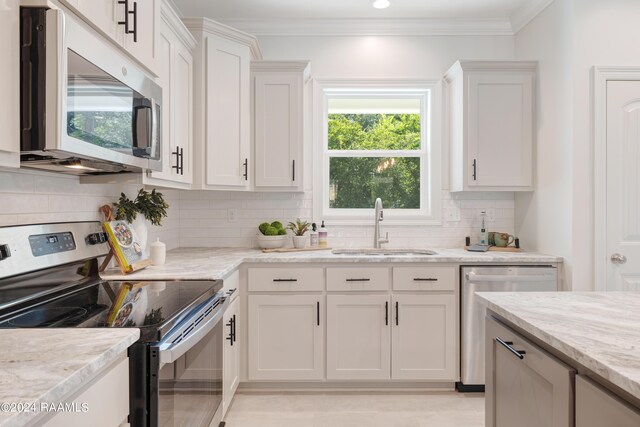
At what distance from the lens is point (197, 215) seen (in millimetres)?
3570

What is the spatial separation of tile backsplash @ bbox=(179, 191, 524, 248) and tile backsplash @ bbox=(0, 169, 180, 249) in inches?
39.9

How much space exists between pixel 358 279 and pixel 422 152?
53.8 inches

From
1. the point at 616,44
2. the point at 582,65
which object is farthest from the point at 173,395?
the point at 616,44

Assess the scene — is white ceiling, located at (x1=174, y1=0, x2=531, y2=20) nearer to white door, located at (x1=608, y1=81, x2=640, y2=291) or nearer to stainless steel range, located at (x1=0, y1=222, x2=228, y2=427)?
white door, located at (x1=608, y1=81, x2=640, y2=291)

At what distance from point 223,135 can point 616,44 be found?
8.48 feet

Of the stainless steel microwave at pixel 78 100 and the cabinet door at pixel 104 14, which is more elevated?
the cabinet door at pixel 104 14

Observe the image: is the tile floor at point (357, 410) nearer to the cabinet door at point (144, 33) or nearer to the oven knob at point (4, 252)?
the oven knob at point (4, 252)

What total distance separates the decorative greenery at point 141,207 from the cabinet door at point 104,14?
0.98 metres

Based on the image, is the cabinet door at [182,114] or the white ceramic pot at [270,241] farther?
the white ceramic pot at [270,241]

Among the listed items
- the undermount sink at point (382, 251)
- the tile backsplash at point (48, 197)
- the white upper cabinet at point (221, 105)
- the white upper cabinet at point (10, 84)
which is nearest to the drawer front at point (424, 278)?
the undermount sink at point (382, 251)

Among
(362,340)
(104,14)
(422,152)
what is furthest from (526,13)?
(104,14)

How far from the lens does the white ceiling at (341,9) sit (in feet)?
10.7

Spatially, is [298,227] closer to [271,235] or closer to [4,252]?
[271,235]

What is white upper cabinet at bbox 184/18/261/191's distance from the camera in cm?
294
